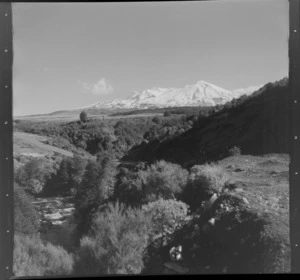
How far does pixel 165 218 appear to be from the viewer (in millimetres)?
2998

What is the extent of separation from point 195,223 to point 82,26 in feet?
5.55

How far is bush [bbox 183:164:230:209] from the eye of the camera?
2996 mm

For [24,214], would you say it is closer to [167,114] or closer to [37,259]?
[37,259]

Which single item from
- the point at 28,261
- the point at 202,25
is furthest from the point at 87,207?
the point at 202,25

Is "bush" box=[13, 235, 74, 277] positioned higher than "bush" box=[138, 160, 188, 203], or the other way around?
"bush" box=[138, 160, 188, 203]

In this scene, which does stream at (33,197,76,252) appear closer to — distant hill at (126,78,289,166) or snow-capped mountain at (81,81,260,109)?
distant hill at (126,78,289,166)

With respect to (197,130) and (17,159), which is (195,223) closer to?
(197,130)

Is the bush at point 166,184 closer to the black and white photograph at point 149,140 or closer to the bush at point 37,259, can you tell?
the black and white photograph at point 149,140

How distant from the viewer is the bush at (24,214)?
9.64ft

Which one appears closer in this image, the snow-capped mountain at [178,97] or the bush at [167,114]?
the snow-capped mountain at [178,97]

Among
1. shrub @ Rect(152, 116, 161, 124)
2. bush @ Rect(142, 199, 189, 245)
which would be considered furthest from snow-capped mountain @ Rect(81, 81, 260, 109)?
bush @ Rect(142, 199, 189, 245)

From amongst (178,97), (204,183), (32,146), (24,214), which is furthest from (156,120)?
(24,214)

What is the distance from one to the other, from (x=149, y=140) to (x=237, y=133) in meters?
0.66

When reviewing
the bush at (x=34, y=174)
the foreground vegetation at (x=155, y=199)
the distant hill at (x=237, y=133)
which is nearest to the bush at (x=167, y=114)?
the foreground vegetation at (x=155, y=199)
